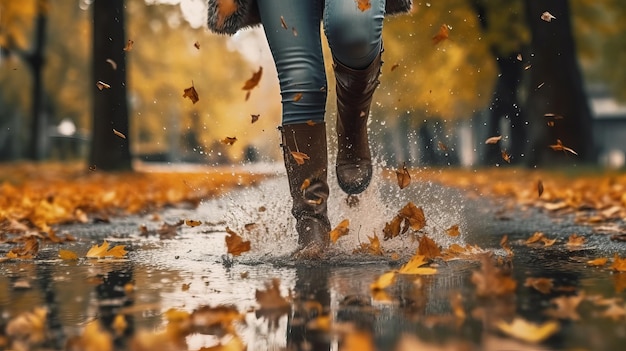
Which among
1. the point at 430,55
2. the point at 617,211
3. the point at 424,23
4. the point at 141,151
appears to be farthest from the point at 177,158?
the point at 617,211

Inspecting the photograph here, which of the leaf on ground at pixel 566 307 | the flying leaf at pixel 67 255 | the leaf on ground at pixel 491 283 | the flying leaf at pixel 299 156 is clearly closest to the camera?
the leaf on ground at pixel 566 307

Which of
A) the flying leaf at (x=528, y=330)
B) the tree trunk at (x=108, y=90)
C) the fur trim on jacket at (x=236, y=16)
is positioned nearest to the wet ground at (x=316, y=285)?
the flying leaf at (x=528, y=330)

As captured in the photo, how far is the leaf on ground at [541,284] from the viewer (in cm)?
326

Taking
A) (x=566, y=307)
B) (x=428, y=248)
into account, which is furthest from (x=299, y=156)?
(x=566, y=307)

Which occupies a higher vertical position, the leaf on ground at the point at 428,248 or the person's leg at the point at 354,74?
the person's leg at the point at 354,74

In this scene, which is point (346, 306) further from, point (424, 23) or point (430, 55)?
point (430, 55)

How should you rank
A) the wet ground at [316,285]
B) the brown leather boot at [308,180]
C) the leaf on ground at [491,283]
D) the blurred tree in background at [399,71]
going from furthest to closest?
1. the blurred tree in background at [399,71]
2. the brown leather boot at [308,180]
3. the leaf on ground at [491,283]
4. the wet ground at [316,285]

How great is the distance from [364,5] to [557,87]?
11.6 metres

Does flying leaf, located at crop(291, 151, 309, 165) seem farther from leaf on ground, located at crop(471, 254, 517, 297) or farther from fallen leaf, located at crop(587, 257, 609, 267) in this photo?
leaf on ground, located at crop(471, 254, 517, 297)

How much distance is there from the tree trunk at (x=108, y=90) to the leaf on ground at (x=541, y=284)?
1307 cm

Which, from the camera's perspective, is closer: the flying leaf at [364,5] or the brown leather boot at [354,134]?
the flying leaf at [364,5]

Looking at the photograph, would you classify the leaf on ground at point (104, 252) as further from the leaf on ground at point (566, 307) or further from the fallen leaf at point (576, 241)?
the leaf on ground at point (566, 307)

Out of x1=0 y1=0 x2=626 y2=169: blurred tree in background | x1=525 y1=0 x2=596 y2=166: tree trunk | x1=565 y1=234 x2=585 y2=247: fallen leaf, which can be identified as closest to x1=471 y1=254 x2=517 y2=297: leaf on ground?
x1=565 y1=234 x2=585 y2=247: fallen leaf

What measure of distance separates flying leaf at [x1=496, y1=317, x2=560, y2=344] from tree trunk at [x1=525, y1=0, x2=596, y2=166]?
12.7 metres
